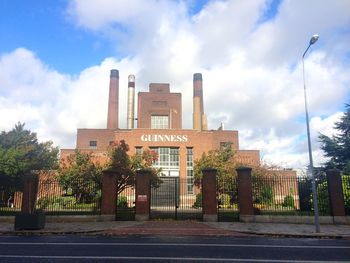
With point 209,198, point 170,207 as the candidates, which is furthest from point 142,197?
point 170,207

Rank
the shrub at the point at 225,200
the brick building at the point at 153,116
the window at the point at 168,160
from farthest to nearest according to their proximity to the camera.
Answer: the brick building at the point at 153,116, the window at the point at 168,160, the shrub at the point at 225,200

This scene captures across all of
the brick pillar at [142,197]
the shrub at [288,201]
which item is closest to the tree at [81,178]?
the brick pillar at [142,197]

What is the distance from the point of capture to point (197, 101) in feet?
188

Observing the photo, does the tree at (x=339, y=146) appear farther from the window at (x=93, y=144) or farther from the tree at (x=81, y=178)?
the window at (x=93, y=144)

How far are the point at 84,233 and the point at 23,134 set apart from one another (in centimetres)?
2855

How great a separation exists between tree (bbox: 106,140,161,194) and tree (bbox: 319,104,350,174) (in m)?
14.7

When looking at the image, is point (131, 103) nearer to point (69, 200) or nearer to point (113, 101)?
point (113, 101)

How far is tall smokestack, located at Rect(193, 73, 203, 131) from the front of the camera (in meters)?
55.0

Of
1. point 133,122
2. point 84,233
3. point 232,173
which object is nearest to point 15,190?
point 84,233

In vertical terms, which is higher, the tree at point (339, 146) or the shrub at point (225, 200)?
the tree at point (339, 146)

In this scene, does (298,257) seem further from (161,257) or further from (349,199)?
(349,199)

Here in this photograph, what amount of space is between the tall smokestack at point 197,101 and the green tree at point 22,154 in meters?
24.1

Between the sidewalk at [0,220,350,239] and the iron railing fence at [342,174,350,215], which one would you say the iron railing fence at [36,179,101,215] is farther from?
the iron railing fence at [342,174,350,215]

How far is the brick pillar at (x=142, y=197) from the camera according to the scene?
2053 cm
